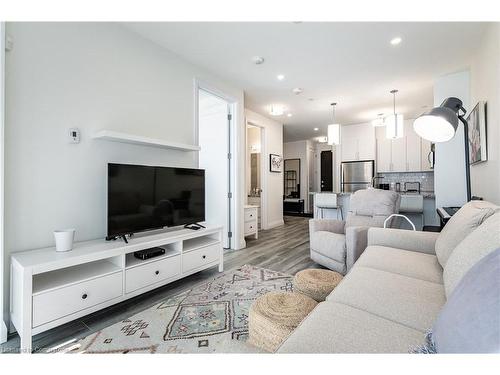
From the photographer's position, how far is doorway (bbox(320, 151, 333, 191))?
824cm

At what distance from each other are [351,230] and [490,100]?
5.85ft

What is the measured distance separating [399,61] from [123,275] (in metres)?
3.91

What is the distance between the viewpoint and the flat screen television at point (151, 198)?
80.4 inches

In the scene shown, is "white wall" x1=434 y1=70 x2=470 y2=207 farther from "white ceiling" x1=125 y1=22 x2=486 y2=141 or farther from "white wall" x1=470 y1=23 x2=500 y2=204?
"white wall" x1=470 y1=23 x2=500 y2=204

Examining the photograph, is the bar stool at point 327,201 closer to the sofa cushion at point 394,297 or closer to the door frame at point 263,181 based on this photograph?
the door frame at point 263,181

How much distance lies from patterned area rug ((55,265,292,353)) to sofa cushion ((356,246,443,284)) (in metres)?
0.92

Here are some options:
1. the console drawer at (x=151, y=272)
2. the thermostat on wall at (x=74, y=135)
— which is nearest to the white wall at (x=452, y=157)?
the console drawer at (x=151, y=272)

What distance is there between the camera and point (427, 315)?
101cm

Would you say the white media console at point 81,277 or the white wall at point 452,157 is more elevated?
the white wall at point 452,157

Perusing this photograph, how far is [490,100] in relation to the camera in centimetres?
224

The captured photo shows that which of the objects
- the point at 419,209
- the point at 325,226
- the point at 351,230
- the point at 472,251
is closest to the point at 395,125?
the point at 419,209

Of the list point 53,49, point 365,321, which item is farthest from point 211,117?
point 365,321

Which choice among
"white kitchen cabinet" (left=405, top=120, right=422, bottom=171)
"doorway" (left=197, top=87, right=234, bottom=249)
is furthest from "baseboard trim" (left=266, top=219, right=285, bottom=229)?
"white kitchen cabinet" (left=405, top=120, right=422, bottom=171)

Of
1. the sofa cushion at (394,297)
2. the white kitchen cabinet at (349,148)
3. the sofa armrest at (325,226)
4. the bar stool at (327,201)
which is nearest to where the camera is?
the sofa cushion at (394,297)
